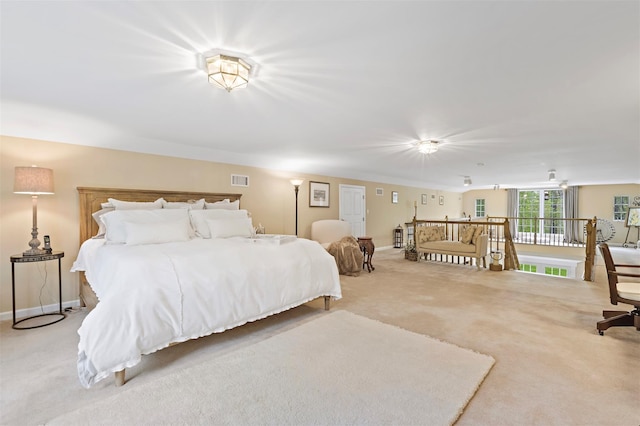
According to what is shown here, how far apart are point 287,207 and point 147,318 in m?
4.37

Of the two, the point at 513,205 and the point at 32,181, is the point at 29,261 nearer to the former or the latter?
the point at 32,181

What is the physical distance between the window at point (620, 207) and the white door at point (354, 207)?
9011 mm

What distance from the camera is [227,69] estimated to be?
6.54ft

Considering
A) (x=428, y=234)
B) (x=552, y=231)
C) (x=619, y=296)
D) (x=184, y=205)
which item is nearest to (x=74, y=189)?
(x=184, y=205)

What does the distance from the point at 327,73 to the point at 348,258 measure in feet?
12.2

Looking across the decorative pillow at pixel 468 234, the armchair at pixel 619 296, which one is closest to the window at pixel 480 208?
the decorative pillow at pixel 468 234

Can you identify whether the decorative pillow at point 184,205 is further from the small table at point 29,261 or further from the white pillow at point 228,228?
the small table at point 29,261

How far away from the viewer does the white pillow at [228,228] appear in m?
3.85

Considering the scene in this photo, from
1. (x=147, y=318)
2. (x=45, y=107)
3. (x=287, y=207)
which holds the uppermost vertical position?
(x=45, y=107)

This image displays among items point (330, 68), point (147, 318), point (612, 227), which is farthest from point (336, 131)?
point (612, 227)

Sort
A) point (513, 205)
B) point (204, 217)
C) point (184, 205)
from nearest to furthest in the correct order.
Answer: point (204, 217), point (184, 205), point (513, 205)

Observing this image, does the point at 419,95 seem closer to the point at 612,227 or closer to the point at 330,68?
the point at 330,68

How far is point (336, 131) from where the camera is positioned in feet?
12.7

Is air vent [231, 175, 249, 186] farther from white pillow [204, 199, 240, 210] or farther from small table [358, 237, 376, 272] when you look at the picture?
small table [358, 237, 376, 272]
